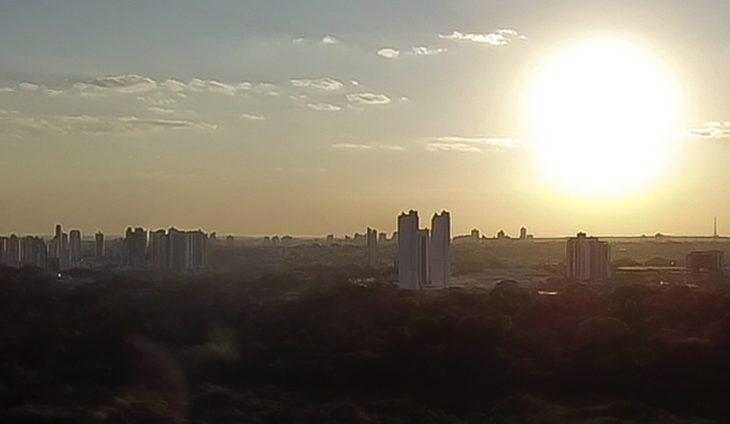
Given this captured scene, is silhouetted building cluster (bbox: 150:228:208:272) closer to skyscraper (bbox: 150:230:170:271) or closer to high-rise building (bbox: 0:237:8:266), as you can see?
skyscraper (bbox: 150:230:170:271)

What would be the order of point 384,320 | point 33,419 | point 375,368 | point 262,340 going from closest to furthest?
point 33,419
point 375,368
point 262,340
point 384,320

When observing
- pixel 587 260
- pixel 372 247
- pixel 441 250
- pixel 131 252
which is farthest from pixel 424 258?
pixel 131 252

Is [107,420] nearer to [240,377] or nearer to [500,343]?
[240,377]

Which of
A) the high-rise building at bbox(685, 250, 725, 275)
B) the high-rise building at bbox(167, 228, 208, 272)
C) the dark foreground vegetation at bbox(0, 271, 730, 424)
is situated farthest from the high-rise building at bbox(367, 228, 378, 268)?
the dark foreground vegetation at bbox(0, 271, 730, 424)

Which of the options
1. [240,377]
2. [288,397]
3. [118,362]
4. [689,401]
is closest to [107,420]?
[288,397]

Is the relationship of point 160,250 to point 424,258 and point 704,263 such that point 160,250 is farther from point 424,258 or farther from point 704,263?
Result: point 704,263

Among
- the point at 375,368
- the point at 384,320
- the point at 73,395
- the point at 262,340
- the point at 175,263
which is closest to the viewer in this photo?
the point at 73,395

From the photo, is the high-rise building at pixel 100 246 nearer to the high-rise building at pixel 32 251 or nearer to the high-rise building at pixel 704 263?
the high-rise building at pixel 32 251

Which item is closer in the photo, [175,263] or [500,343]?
[500,343]
